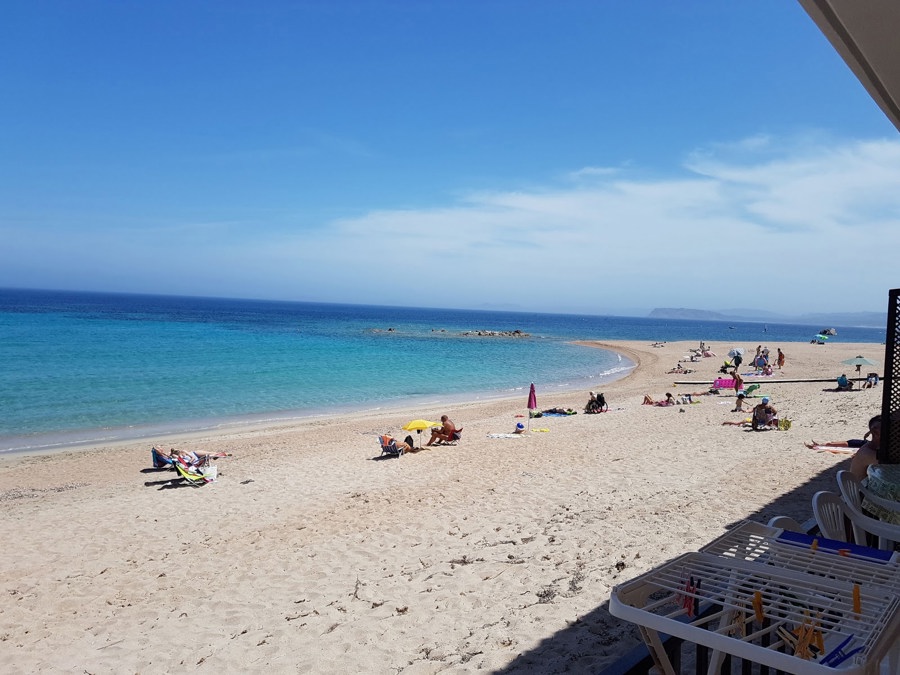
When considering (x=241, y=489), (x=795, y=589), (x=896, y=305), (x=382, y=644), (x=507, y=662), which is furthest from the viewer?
(x=241, y=489)

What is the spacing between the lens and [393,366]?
3769cm

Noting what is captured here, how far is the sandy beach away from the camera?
4.97m

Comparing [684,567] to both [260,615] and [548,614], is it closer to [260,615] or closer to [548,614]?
[548,614]

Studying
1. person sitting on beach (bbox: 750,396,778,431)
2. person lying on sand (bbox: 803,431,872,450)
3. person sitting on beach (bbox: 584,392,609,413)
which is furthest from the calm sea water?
person lying on sand (bbox: 803,431,872,450)

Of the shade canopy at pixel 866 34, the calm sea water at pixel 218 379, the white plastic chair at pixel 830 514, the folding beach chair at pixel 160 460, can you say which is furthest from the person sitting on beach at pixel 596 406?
the shade canopy at pixel 866 34

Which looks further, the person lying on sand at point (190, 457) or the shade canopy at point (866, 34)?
the person lying on sand at point (190, 457)

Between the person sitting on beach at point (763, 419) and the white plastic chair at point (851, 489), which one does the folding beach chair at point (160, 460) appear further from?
the person sitting on beach at point (763, 419)

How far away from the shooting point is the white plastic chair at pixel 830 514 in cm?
338

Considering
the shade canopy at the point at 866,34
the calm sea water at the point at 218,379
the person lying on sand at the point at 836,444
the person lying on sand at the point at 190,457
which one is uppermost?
the shade canopy at the point at 866,34

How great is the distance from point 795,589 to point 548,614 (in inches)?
132

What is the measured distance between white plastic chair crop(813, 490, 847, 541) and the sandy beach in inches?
70.6

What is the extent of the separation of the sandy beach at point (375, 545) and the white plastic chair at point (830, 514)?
1795 millimetres

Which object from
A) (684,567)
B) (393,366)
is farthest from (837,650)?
(393,366)

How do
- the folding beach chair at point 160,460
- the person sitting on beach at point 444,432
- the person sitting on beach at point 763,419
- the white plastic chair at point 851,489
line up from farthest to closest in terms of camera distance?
1. the person sitting on beach at point 444,432
2. the person sitting on beach at point 763,419
3. the folding beach chair at point 160,460
4. the white plastic chair at point 851,489
